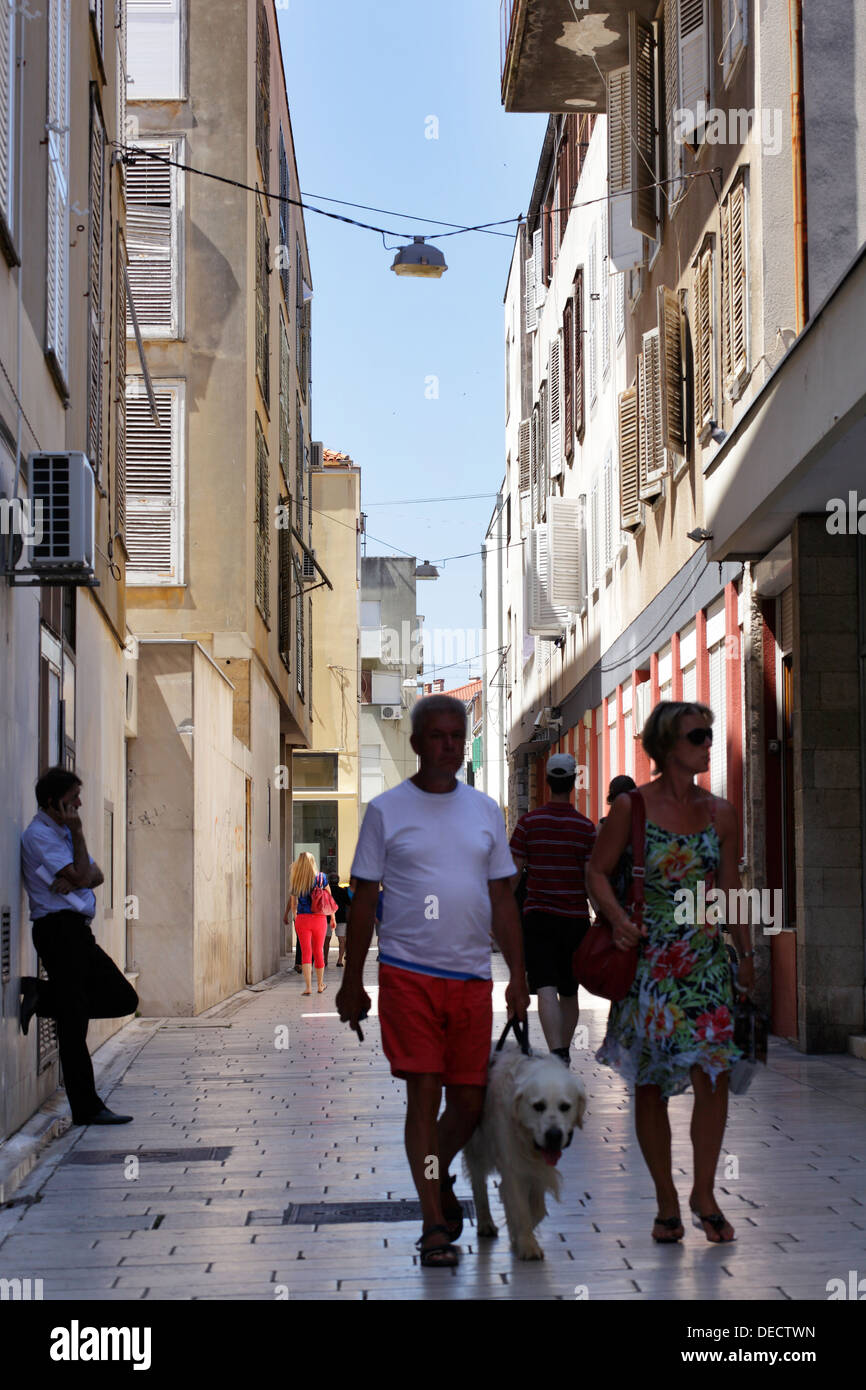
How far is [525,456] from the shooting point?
3953 cm

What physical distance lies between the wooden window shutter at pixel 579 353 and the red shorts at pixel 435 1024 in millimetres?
23126

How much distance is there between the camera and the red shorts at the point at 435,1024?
650 centimetres

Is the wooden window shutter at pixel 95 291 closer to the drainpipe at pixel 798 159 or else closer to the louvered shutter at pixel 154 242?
the drainpipe at pixel 798 159

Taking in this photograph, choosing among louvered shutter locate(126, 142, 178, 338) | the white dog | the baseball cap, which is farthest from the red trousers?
the white dog

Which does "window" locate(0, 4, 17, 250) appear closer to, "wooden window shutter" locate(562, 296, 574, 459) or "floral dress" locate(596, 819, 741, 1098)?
"floral dress" locate(596, 819, 741, 1098)

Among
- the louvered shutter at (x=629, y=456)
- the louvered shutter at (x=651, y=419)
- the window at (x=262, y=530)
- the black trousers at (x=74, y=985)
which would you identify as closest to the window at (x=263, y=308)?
the window at (x=262, y=530)

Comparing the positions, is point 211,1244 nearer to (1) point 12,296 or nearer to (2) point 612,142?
(1) point 12,296

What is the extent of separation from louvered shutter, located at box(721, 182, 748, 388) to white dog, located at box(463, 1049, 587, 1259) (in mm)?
10017

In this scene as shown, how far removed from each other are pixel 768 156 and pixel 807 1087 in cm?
740

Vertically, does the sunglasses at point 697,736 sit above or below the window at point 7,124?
below

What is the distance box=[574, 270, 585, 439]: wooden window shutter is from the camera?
29031 millimetres

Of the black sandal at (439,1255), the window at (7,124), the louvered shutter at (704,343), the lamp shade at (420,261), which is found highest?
the lamp shade at (420,261)

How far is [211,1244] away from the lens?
7000 mm

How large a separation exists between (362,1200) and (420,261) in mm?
14614
